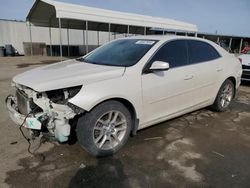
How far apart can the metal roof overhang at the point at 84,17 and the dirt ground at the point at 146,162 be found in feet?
37.3

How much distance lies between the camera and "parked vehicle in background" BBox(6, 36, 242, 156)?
9.37ft

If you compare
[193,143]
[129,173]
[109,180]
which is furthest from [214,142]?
[109,180]

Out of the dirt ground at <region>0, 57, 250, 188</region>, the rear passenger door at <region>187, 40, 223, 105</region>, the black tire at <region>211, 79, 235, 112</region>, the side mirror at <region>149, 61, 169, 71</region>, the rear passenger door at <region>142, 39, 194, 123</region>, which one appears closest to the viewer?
the dirt ground at <region>0, 57, 250, 188</region>

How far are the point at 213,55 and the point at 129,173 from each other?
3.19 metres

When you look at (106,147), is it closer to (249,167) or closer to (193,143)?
(193,143)

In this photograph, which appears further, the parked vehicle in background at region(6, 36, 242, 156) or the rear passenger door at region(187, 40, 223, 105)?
the rear passenger door at region(187, 40, 223, 105)

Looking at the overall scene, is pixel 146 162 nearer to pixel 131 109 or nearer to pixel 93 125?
pixel 131 109

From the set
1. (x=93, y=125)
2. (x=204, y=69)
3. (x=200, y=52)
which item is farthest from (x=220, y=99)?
(x=93, y=125)

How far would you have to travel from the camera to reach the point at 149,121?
362 centimetres

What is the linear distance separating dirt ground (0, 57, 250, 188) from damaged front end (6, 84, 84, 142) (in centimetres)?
47

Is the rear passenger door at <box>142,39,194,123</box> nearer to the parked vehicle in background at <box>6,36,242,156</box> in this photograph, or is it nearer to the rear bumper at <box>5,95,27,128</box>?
the parked vehicle in background at <box>6,36,242,156</box>

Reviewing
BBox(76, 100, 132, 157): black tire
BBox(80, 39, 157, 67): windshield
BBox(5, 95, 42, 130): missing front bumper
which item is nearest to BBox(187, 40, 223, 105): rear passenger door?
BBox(80, 39, 157, 67): windshield

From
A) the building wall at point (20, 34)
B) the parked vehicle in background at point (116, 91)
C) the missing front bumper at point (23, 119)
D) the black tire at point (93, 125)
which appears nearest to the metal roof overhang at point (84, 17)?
the building wall at point (20, 34)

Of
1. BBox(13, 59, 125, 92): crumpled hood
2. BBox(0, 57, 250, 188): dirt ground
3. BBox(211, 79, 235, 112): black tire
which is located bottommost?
BBox(0, 57, 250, 188): dirt ground
